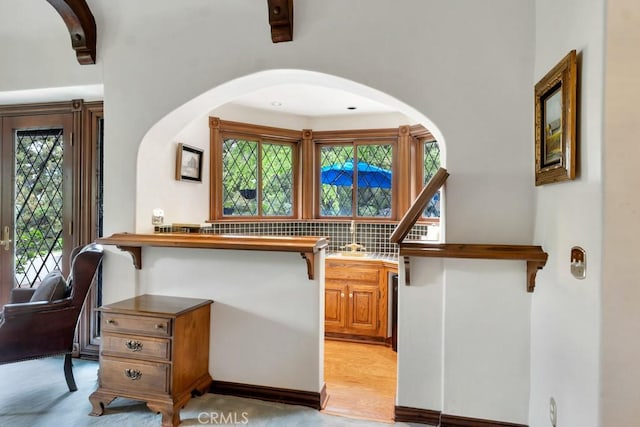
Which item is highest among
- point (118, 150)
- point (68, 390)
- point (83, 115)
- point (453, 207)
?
point (83, 115)

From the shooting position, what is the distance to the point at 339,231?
423cm

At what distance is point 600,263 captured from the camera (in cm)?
129

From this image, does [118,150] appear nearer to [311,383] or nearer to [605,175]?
[311,383]

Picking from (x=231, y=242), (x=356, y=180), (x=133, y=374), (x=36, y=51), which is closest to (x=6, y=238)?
(x=36, y=51)

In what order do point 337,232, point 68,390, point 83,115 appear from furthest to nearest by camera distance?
point 337,232, point 83,115, point 68,390

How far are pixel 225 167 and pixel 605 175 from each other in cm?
326

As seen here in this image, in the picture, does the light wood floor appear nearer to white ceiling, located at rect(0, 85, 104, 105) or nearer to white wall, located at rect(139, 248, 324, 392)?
white wall, located at rect(139, 248, 324, 392)

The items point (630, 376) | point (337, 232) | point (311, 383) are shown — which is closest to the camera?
point (630, 376)

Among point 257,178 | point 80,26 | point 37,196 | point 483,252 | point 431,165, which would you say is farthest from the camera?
point 257,178

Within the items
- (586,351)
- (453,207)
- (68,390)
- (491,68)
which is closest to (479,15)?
(491,68)

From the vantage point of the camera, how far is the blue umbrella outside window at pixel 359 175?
4129 millimetres

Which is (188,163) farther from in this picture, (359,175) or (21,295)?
(359,175)

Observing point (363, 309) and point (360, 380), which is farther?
point (363, 309)

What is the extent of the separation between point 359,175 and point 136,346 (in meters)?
2.88
